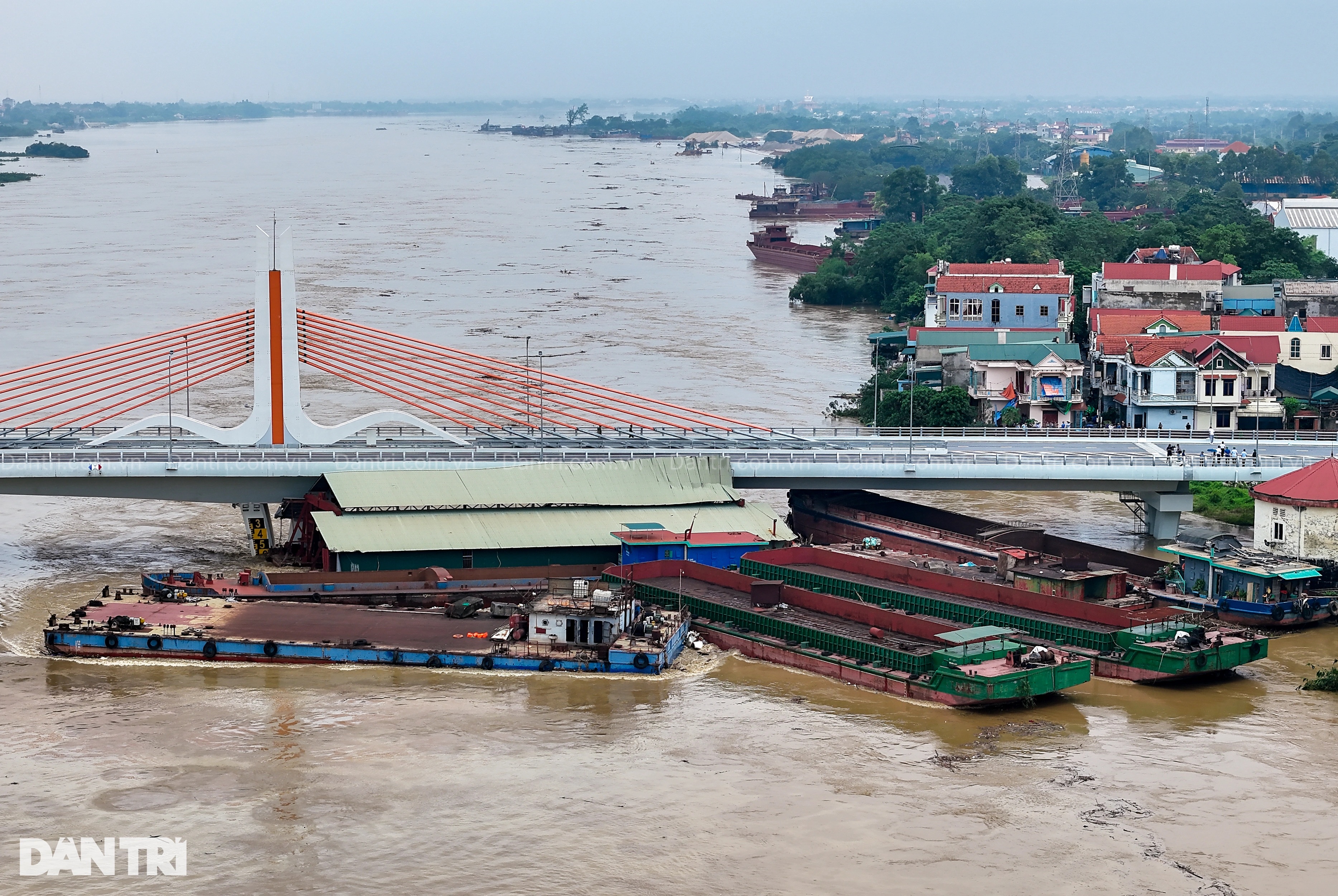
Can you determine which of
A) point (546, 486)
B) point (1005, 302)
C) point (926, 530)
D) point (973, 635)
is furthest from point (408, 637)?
point (1005, 302)

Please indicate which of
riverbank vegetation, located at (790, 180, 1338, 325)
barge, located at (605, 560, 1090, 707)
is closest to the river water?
barge, located at (605, 560, 1090, 707)

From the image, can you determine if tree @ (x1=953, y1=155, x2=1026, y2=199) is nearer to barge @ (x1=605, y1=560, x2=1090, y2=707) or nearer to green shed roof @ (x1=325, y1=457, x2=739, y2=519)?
green shed roof @ (x1=325, y1=457, x2=739, y2=519)

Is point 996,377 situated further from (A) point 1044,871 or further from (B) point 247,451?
(A) point 1044,871

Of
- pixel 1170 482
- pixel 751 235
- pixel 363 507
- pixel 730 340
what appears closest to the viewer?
pixel 363 507

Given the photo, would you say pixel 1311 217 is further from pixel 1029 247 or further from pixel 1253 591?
pixel 1253 591

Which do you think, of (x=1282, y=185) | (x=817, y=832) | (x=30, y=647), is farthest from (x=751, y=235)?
(x=817, y=832)
